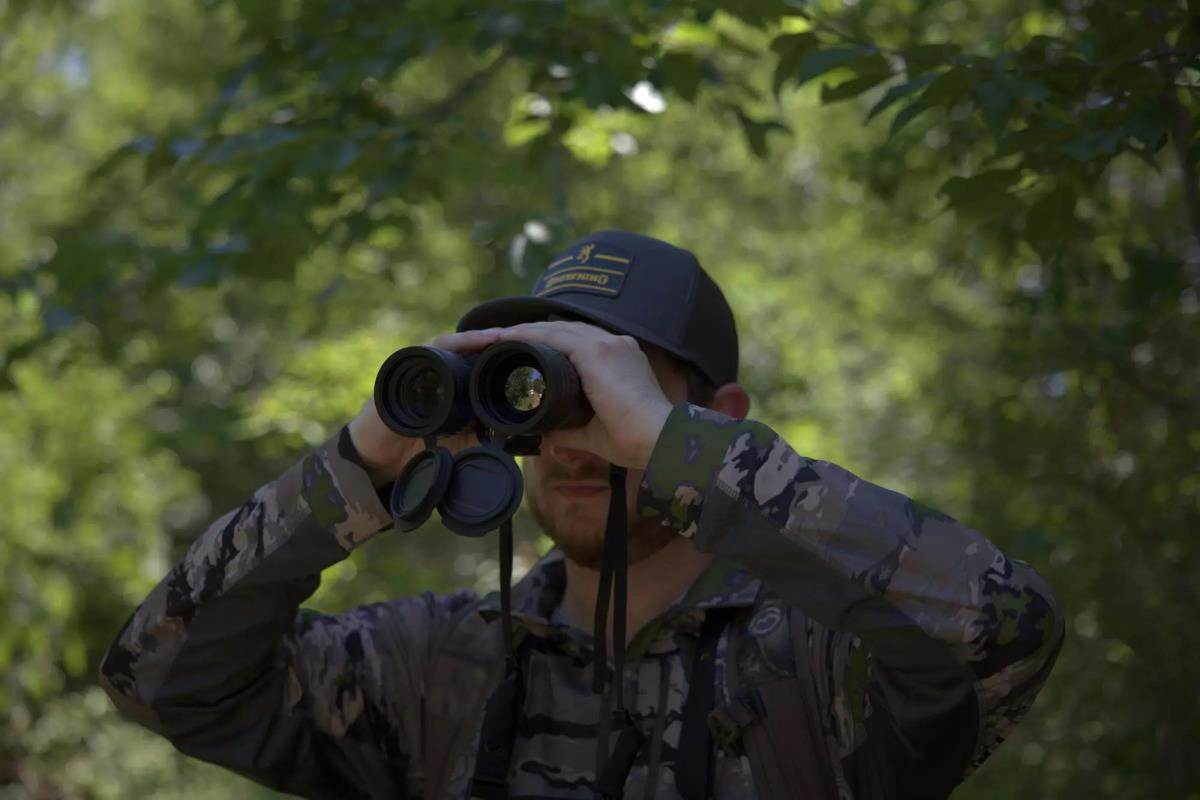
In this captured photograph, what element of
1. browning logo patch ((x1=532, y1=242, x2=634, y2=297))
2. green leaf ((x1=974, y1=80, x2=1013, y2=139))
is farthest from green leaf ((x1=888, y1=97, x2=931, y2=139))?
browning logo patch ((x1=532, y1=242, x2=634, y2=297))

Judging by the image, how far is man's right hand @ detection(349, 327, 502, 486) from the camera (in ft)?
7.31

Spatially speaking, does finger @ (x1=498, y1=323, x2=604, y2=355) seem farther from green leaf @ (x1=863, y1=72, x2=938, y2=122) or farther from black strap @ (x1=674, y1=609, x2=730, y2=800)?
green leaf @ (x1=863, y1=72, x2=938, y2=122)

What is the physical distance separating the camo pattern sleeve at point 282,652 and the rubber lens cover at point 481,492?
0.24 meters

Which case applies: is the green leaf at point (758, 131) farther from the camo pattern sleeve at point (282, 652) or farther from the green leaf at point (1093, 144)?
the camo pattern sleeve at point (282, 652)

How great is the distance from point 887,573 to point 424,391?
864 mm

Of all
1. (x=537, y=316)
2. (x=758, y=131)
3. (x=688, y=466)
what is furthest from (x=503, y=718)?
(x=758, y=131)

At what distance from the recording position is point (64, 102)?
12891mm

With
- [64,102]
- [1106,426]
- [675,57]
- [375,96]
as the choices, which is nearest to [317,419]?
[375,96]

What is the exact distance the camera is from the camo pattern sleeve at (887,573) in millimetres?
1909

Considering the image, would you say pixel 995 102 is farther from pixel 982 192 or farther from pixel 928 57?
pixel 982 192

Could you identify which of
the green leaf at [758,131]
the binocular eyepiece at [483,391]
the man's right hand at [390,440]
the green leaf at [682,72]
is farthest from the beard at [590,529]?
the green leaf at [758,131]

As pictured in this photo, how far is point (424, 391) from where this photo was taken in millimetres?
2246

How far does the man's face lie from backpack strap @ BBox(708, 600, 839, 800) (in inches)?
13.9

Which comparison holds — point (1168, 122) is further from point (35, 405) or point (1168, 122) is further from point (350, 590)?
point (35, 405)
